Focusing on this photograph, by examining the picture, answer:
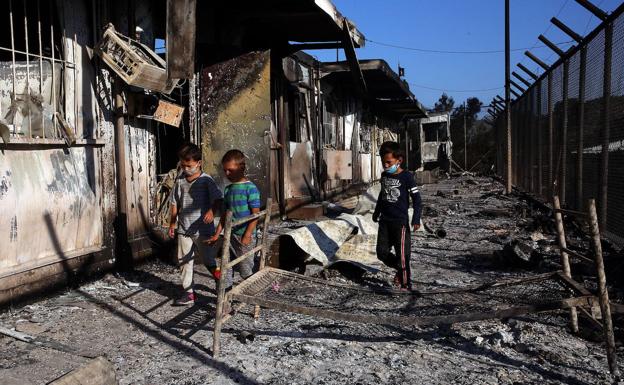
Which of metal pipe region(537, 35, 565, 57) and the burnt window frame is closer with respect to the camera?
the burnt window frame

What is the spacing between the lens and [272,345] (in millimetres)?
3512

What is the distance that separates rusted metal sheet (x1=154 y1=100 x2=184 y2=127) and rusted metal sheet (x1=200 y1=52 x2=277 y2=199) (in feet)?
1.59

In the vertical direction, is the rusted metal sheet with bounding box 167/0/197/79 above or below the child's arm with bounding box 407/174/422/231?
above

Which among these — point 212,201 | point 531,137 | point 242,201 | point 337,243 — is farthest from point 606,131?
point 531,137

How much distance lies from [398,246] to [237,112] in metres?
3.24

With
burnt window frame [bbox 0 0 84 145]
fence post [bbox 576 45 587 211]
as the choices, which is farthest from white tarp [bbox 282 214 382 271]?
fence post [bbox 576 45 587 211]

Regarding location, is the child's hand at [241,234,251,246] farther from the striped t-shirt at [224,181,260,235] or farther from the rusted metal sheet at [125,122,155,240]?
the rusted metal sheet at [125,122,155,240]

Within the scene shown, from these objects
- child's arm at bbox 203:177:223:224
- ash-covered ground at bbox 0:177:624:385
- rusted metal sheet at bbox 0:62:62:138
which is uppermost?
rusted metal sheet at bbox 0:62:62:138

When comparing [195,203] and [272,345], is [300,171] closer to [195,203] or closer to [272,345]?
[195,203]

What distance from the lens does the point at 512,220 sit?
959 centimetres

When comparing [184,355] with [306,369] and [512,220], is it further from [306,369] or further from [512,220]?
[512,220]

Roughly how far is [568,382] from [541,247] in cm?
405

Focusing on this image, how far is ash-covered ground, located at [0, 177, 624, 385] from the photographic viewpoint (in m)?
3.01

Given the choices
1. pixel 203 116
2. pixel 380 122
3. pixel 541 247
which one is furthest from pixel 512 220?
pixel 380 122
